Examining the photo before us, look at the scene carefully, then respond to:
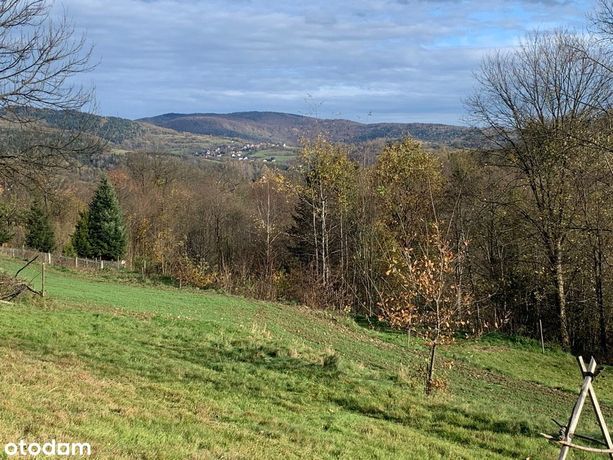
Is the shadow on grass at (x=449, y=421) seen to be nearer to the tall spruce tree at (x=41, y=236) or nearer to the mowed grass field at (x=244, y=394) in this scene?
the mowed grass field at (x=244, y=394)

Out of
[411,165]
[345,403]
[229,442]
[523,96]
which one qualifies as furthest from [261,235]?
[229,442]

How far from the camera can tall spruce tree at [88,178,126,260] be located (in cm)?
4953

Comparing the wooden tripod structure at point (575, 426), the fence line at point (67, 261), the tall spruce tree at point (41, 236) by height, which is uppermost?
the wooden tripod structure at point (575, 426)

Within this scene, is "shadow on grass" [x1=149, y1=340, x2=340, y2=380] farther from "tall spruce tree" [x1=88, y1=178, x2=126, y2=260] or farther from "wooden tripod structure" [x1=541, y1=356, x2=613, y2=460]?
"tall spruce tree" [x1=88, y1=178, x2=126, y2=260]

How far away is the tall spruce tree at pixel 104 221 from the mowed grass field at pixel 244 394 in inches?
1210

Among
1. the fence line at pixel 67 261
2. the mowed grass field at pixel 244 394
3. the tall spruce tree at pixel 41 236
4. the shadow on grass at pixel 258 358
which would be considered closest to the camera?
the mowed grass field at pixel 244 394

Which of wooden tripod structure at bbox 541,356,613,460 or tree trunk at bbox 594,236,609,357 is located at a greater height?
wooden tripod structure at bbox 541,356,613,460

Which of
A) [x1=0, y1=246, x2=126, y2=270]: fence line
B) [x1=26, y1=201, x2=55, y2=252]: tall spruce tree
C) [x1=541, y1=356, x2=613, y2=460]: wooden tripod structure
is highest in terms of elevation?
[x1=541, y1=356, x2=613, y2=460]: wooden tripod structure

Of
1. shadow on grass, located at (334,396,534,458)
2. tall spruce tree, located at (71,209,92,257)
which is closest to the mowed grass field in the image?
shadow on grass, located at (334,396,534,458)

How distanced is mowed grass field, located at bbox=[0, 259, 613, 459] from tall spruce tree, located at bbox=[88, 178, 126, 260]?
30722 millimetres

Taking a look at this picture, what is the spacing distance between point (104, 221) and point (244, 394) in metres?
42.7

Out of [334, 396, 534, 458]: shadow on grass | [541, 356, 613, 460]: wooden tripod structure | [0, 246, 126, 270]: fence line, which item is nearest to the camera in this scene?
[541, 356, 613, 460]: wooden tripod structure

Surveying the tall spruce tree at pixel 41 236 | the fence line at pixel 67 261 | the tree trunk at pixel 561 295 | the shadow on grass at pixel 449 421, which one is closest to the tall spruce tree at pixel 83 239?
the tall spruce tree at pixel 41 236

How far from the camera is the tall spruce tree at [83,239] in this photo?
164 ft
